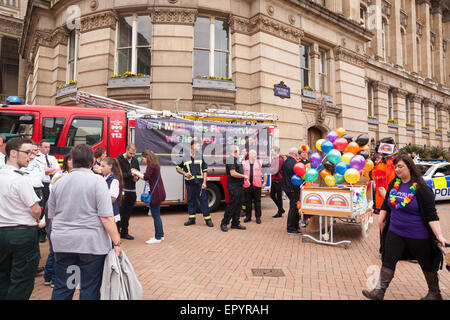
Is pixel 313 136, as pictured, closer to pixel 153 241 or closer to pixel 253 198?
pixel 253 198

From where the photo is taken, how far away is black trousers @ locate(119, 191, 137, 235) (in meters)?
5.95

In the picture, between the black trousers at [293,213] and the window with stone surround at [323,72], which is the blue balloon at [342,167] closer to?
the black trousers at [293,213]

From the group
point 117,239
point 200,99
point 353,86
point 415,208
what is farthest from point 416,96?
point 117,239

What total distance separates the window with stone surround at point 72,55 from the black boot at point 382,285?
15885 millimetres

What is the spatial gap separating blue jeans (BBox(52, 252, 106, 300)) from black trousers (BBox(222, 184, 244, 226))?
14.8ft

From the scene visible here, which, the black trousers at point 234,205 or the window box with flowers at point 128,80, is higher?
the window box with flowers at point 128,80

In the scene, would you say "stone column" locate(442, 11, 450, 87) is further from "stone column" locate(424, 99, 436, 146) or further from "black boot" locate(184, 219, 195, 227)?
"black boot" locate(184, 219, 195, 227)

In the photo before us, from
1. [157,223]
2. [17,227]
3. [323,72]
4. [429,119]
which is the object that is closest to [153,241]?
[157,223]

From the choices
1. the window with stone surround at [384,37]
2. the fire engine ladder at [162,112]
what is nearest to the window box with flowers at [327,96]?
the fire engine ladder at [162,112]

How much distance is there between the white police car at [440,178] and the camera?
33.4 ft

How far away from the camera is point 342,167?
220 inches

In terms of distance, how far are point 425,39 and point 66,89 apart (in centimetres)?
3577

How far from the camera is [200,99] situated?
1295 cm
